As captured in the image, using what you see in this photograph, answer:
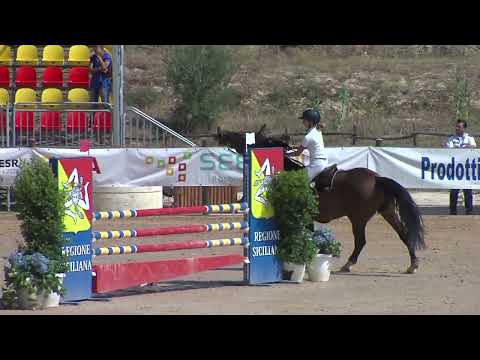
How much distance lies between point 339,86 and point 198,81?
678 centimetres

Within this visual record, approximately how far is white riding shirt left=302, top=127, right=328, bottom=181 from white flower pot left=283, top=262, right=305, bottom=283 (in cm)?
126

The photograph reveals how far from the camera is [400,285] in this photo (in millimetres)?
12180

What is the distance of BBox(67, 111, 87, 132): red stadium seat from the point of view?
22.0 metres

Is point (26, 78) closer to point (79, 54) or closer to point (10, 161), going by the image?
point (79, 54)

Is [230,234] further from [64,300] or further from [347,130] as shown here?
[347,130]

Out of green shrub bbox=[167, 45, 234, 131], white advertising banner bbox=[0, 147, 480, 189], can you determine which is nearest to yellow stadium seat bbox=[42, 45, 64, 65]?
white advertising banner bbox=[0, 147, 480, 189]

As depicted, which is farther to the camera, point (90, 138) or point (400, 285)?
point (90, 138)

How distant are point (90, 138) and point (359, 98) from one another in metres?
24.0

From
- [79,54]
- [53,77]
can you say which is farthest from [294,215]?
[53,77]

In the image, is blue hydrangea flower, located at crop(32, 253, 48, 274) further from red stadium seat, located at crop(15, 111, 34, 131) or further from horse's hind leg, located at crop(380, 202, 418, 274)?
red stadium seat, located at crop(15, 111, 34, 131)

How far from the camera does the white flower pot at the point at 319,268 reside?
40.8ft

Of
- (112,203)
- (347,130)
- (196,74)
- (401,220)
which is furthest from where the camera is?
A: (196,74)

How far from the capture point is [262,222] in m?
12.3
